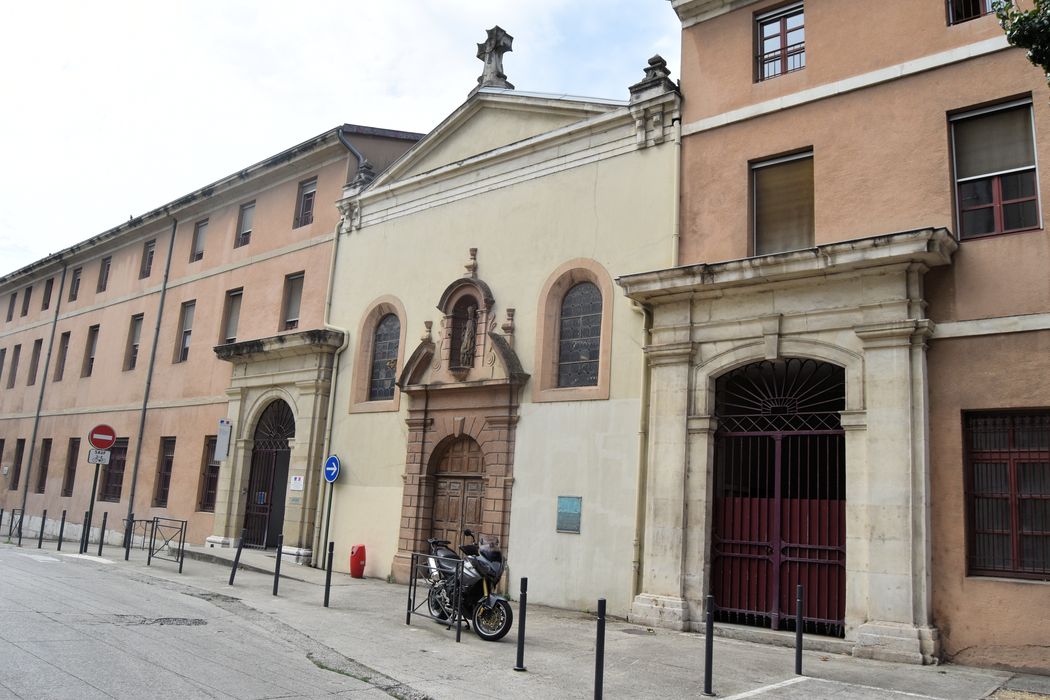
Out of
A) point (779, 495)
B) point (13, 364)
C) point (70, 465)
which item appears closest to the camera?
point (779, 495)

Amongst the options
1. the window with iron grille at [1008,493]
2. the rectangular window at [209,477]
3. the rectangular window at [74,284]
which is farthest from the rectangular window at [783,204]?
the rectangular window at [74,284]

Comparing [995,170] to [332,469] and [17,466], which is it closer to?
[332,469]

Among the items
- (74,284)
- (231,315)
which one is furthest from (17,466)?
(231,315)

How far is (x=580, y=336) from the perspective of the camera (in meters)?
14.3

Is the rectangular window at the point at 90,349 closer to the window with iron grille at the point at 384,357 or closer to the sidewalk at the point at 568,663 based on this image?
the window with iron grille at the point at 384,357

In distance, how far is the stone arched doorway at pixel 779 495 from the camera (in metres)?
11.0

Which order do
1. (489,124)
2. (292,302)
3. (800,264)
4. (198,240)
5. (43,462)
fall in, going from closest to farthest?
(800,264) < (489,124) < (292,302) < (198,240) < (43,462)

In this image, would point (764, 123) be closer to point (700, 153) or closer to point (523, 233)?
point (700, 153)

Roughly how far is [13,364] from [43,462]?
21.2 feet

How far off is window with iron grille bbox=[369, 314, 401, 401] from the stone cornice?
641cm

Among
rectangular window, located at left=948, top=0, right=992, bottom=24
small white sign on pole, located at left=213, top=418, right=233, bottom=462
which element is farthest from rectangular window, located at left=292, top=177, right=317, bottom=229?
rectangular window, located at left=948, top=0, right=992, bottom=24

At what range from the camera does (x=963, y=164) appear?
10688 mm

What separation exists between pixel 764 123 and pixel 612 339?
13.1 feet

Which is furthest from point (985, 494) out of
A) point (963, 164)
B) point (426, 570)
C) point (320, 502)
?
point (320, 502)
